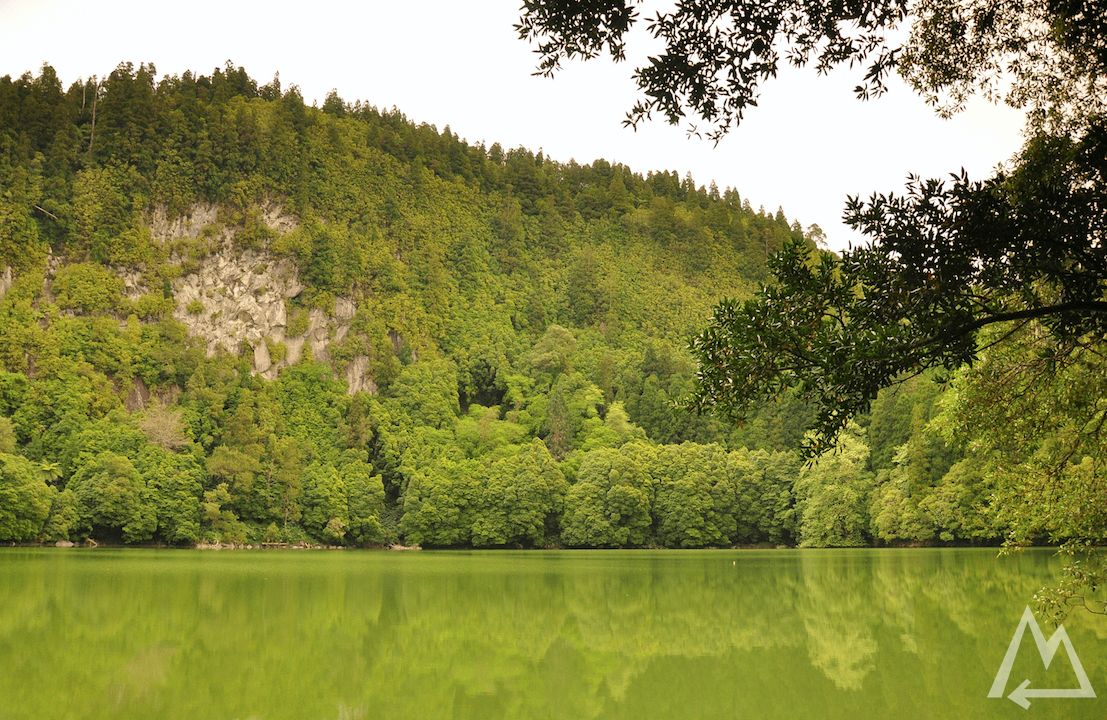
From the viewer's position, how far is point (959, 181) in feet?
26.3

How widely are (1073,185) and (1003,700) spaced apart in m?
6.65

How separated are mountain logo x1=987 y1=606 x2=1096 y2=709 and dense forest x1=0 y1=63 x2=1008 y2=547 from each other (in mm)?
38234

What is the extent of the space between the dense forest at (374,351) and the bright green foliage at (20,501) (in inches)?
7.6

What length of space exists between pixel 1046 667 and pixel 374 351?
102 m

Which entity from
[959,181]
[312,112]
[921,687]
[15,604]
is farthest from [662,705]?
[312,112]

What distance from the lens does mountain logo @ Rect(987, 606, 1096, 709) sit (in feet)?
40.0

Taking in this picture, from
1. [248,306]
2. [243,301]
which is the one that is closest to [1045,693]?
[248,306]

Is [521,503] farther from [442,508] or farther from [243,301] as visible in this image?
[243,301]

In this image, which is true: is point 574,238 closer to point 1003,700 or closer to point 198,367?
point 198,367

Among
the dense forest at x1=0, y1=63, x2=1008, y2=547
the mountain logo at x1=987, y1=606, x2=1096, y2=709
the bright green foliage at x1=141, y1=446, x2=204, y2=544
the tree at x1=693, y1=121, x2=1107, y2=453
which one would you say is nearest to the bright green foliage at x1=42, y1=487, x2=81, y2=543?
the dense forest at x1=0, y1=63, x2=1008, y2=547

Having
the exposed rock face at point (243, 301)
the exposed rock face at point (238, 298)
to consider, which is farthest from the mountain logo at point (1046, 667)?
the exposed rock face at point (238, 298)

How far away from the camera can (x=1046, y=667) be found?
14.2 meters

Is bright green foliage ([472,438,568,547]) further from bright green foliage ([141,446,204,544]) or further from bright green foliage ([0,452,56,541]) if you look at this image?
bright green foliage ([0,452,56,541])

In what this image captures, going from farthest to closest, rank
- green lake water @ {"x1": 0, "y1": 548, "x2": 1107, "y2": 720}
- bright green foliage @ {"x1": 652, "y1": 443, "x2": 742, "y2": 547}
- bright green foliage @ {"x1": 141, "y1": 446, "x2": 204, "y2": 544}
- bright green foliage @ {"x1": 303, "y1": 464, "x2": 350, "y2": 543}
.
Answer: bright green foliage @ {"x1": 303, "y1": 464, "x2": 350, "y2": 543} < bright green foliage @ {"x1": 652, "y1": 443, "x2": 742, "y2": 547} < bright green foliage @ {"x1": 141, "y1": 446, "x2": 204, "y2": 544} < green lake water @ {"x1": 0, "y1": 548, "x2": 1107, "y2": 720}
